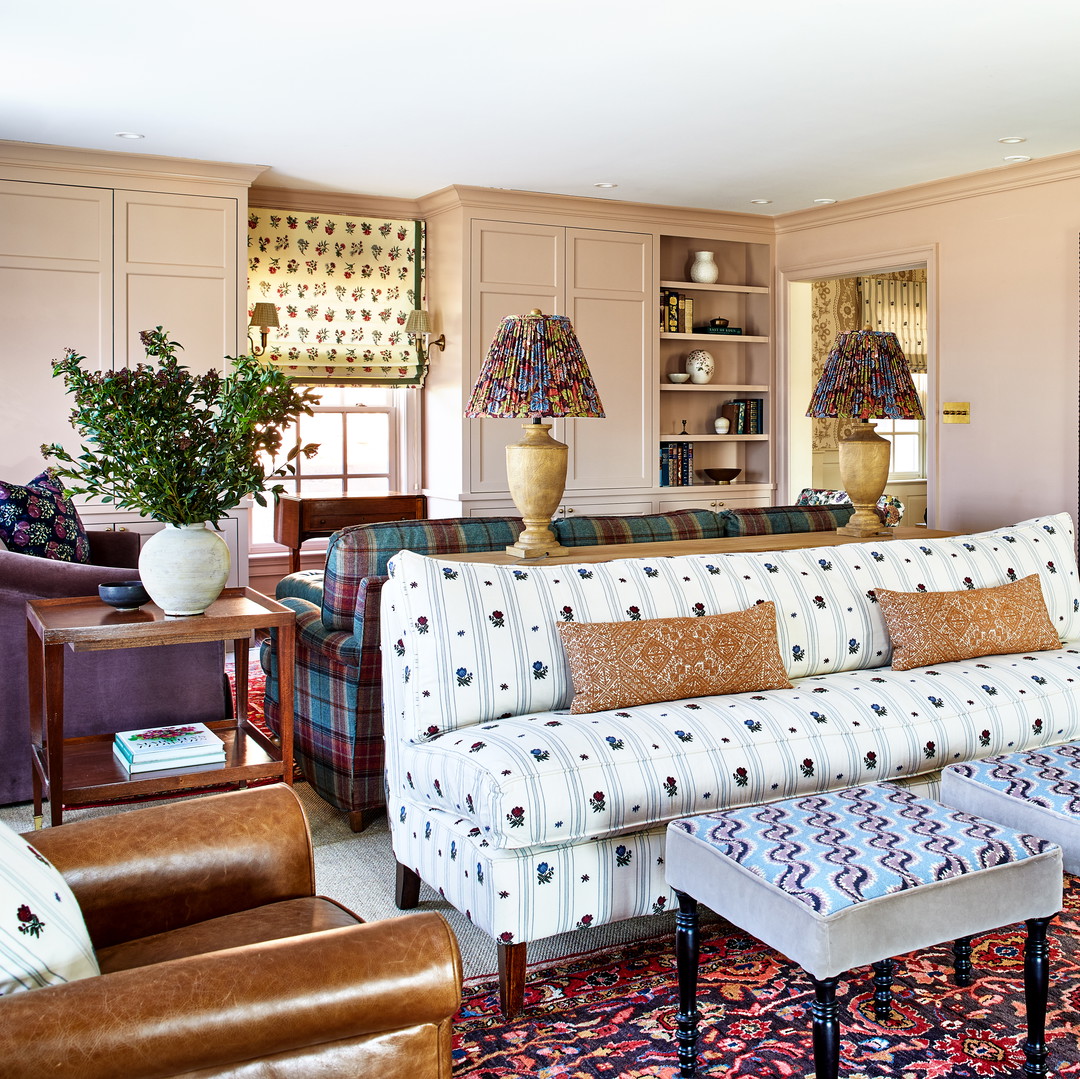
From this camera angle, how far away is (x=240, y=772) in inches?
121

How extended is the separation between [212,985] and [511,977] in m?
1.15

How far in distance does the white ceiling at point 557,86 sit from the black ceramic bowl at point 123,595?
1.84 meters

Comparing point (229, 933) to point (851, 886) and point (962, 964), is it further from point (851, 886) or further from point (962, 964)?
point (962, 964)

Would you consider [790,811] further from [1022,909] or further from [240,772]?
[240,772]

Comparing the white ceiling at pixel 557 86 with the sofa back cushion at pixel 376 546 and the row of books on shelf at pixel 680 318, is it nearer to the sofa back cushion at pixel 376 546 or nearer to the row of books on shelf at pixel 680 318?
the row of books on shelf at pixel 680 318

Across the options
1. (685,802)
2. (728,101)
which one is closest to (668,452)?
(728,101)

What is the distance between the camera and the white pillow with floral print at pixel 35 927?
117 cm

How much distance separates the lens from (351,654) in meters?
3.16

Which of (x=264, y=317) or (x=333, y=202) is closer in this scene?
(x=264, y=317)

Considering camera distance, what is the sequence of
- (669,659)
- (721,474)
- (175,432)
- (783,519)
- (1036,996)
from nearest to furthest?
(1036,996)
(669,659)
(175,432)
(783,519)
(721,474)

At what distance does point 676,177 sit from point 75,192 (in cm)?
306

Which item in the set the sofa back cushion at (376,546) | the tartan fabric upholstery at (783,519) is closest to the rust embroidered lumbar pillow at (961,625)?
the tartan fabric upholstery at (783,519)

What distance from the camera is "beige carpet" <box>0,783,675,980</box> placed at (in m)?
2.53

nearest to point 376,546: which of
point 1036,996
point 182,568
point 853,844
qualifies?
point 182,568
